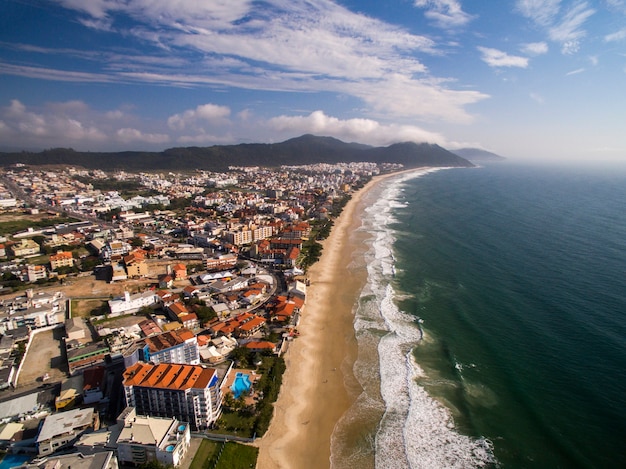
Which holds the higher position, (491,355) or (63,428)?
(491,355)

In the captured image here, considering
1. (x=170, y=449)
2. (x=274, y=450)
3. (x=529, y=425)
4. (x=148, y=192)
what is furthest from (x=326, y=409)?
(x=148, y=192)

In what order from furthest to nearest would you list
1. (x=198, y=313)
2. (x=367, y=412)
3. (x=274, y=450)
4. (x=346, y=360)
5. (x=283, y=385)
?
(x=198, y=313)
(x=346, y=360)
(x=283, y=385)
(x=367, y=412)
(x=274, y=450)

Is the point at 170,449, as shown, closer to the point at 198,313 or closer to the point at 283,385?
the point at 283,385

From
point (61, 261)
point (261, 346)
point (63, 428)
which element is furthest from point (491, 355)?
point (61, 261)

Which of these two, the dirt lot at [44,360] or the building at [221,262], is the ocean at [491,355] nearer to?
the building at [221,262]

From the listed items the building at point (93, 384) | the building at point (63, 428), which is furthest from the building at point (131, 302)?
the building at point (63, 428)

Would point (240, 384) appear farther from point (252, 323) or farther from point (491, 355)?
point (491, 355)

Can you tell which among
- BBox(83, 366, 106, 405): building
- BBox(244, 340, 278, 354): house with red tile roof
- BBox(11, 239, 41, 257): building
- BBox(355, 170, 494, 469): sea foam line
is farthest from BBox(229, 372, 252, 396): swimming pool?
BBox(11, 239, 41, 257): building
